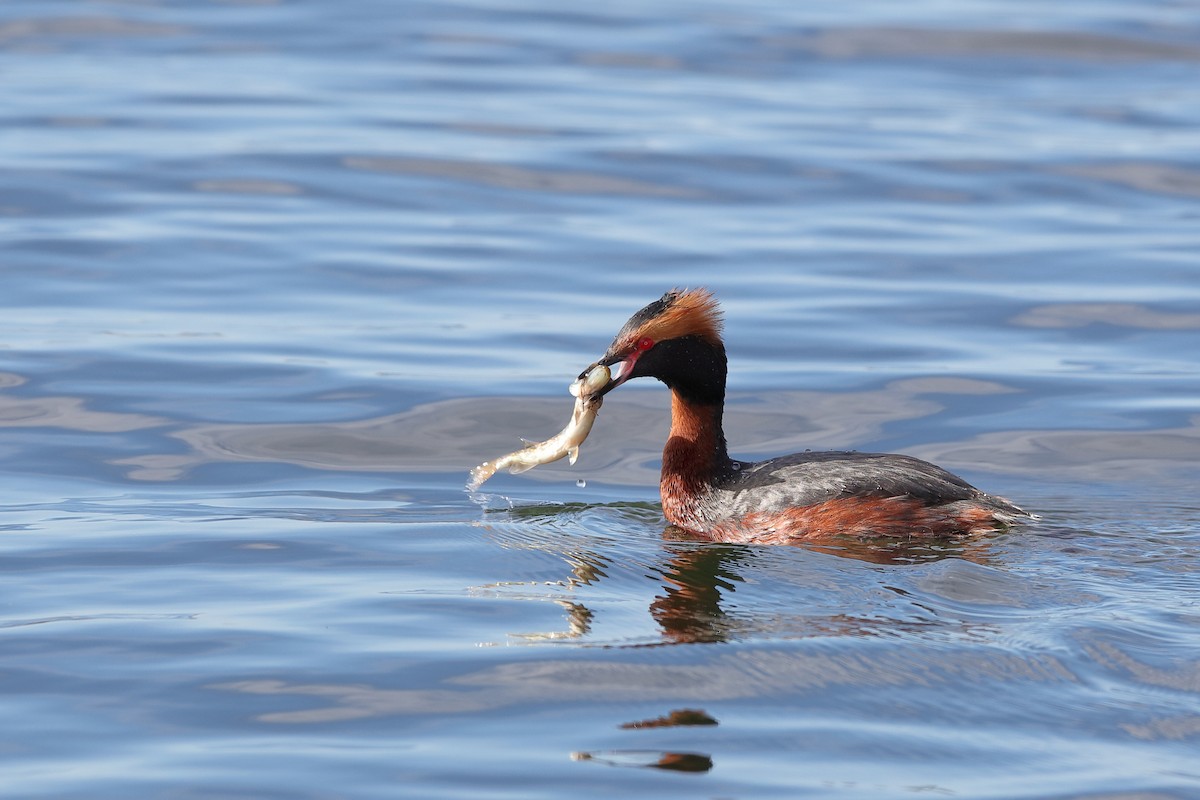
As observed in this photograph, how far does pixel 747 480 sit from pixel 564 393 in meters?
2.91

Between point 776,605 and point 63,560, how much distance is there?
3399mm

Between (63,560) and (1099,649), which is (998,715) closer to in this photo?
(1099,649)

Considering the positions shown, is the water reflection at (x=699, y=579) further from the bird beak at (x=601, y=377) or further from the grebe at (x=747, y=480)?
the bird beak at (x=601, y=377)

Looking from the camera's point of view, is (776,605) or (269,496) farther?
(269,496)

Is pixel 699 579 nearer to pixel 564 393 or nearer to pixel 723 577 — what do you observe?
pixel 723 577

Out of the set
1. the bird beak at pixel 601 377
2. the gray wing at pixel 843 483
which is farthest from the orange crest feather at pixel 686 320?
the gray wing at pixel 843 483

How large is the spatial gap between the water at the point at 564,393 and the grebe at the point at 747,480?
206 millimetres

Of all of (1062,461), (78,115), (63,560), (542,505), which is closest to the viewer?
(63,560)

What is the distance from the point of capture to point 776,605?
7820mm

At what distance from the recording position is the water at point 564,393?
6.43 meters

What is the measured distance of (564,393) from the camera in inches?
478

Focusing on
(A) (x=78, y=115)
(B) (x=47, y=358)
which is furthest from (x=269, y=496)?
(A) (x=78, y=115)

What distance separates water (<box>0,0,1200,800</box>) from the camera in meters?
6.43

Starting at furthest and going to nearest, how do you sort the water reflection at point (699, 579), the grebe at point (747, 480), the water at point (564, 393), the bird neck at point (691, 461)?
the bird neck at point (691, 461)
the grebe at point (747, 480)
the water reflection at point (699, 579)
the water at point (564, 393)
